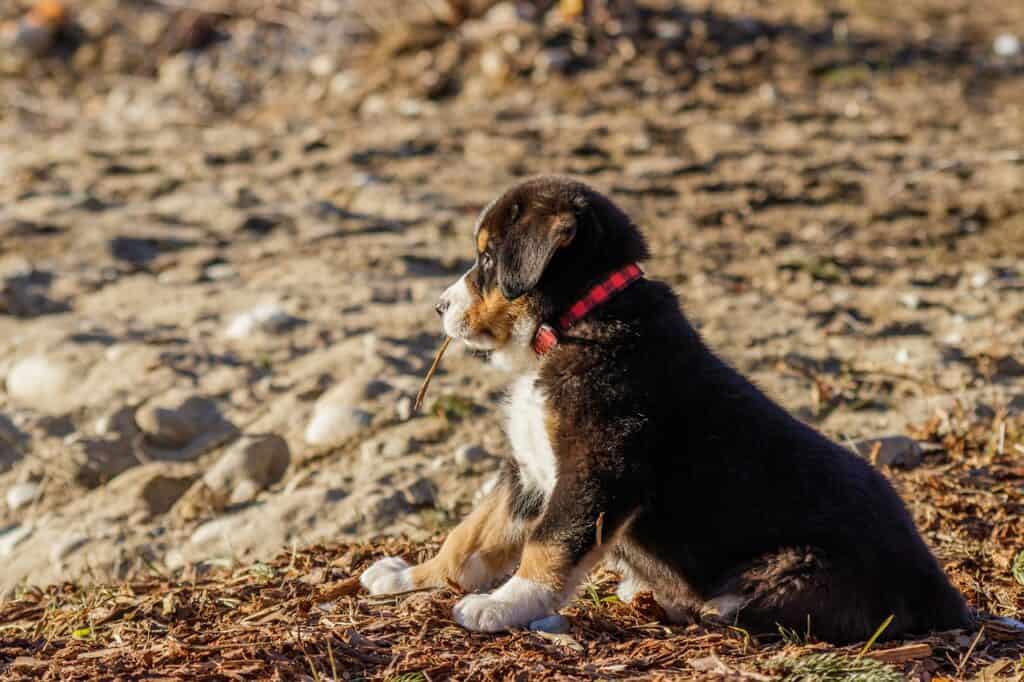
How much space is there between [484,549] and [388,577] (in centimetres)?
36

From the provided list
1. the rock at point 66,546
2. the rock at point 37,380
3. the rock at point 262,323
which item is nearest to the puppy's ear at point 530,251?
the rock at point 66,546

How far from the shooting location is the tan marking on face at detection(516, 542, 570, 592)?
A: 376cm

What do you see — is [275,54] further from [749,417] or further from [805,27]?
[749,417]

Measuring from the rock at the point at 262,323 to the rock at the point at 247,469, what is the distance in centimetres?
115

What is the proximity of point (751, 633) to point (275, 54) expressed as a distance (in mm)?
10408

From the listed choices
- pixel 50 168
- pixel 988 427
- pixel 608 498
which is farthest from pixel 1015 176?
pixel 50 168

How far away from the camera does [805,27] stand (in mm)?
12023

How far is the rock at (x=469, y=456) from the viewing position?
19.0ft

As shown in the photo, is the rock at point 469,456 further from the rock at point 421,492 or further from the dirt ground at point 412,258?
the rock at point 421,492

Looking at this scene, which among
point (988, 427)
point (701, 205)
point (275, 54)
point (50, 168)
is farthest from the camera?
point (275, 54)

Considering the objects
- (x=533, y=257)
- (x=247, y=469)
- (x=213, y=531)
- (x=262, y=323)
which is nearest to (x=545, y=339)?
(x=533, y=257)

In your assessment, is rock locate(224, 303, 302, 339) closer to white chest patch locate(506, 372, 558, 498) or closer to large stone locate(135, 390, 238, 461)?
large stone locate(135, 390, 238, 461)

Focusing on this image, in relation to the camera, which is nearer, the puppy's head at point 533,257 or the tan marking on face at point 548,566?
the tan marking on face at point 548,566

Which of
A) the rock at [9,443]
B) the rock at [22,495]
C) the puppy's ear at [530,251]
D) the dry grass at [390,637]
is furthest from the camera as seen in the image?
the rock at [9,443]
